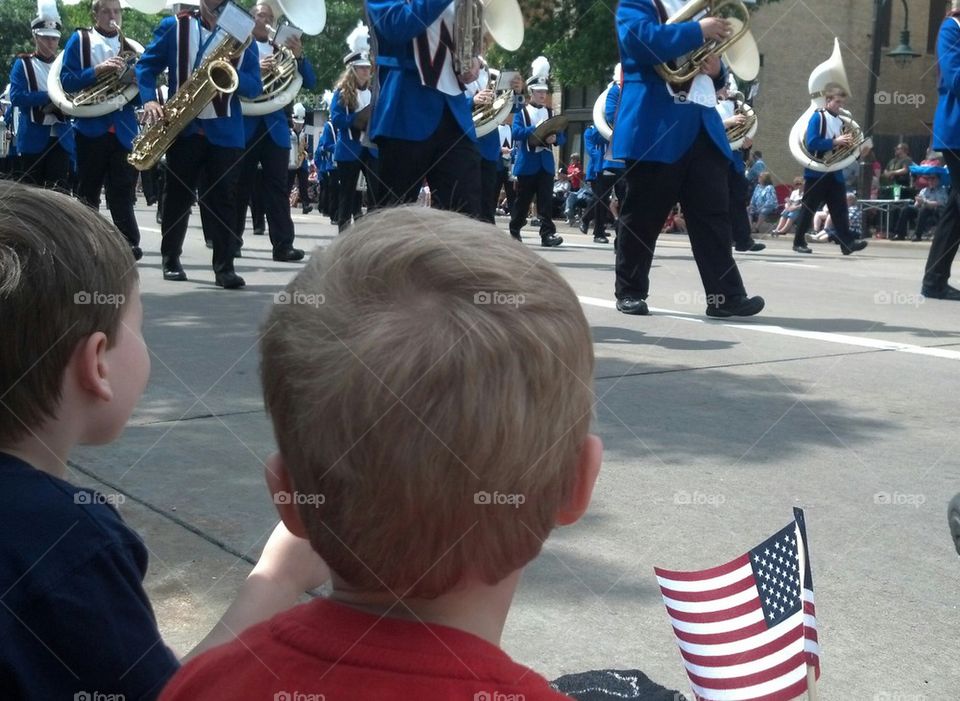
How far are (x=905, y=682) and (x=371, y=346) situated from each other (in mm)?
1714

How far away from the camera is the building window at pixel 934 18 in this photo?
32406 mm

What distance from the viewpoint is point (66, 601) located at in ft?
5.32

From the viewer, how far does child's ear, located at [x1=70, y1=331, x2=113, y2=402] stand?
1879mm

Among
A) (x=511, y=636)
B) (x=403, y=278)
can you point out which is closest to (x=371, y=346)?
(x=403, y=278)

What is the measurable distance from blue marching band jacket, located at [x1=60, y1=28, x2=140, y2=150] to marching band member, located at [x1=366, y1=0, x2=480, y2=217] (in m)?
4.37

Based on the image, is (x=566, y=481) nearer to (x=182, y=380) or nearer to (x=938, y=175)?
(x=182, y=380)

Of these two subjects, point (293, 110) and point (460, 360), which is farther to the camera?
point (293, 110)

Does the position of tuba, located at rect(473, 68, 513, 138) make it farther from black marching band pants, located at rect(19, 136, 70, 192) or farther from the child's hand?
the child's hand

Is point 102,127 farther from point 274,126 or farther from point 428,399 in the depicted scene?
point 428,399

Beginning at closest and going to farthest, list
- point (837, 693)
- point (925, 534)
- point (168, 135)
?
point (837, 693) < point (925, 534) < point (168, 135)

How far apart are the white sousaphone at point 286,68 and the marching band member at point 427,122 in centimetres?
254

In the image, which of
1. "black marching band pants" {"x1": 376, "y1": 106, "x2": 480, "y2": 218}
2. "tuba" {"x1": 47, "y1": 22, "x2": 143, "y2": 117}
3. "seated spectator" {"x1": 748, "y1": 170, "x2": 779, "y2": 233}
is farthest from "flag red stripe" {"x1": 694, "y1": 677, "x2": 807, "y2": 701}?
"seated spectator" {"x1": 748, "y1": 170, "x2": 779, "y2": 233}

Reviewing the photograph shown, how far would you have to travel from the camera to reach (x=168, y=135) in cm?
901

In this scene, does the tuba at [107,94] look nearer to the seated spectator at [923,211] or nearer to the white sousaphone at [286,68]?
the white sousaphone at [286,68]
